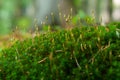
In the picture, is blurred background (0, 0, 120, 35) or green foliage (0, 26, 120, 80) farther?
blurred background (0, 0, 120, 35)

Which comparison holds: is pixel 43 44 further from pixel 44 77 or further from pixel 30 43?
pixel 44 77

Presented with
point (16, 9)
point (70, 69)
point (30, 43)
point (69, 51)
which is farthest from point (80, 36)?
point (16, 9)

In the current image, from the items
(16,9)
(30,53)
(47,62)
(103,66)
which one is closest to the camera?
(103,66)

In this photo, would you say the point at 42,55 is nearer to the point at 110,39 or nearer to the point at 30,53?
the point at 30,53

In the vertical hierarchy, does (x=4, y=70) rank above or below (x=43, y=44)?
below

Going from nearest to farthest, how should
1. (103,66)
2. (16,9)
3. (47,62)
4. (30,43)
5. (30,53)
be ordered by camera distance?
(103,66), (47,62), (30,53), (30,43), (16,9)

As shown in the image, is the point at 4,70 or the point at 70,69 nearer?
the point at 70,69

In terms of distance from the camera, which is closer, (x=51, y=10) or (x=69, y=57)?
(x=69, y=57)

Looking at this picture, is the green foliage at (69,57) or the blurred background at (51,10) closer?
the green foliage at (69,57)
